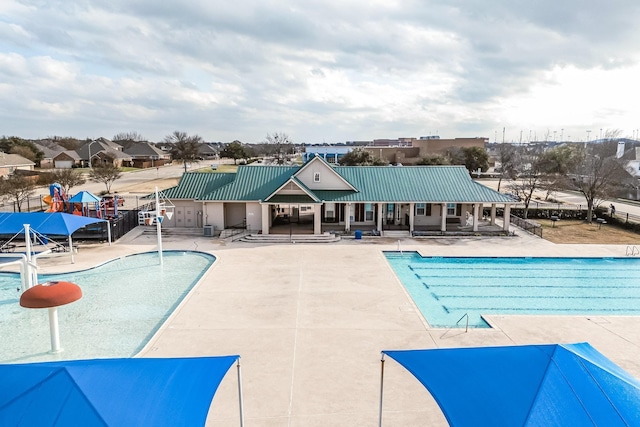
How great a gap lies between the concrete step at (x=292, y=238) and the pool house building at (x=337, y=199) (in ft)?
2.85

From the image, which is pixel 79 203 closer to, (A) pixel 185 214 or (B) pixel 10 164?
(A) pixel 185 214

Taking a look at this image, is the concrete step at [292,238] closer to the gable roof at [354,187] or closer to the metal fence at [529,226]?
the gable roof at [354,187]

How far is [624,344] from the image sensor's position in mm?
14469

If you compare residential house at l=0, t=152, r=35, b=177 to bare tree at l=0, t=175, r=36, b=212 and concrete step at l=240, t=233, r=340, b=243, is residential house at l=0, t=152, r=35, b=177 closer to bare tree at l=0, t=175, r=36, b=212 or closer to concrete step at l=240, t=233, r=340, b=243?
bare tree at l=0, t=175, r=36, b=212

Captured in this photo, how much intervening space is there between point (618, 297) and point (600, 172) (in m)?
20.2

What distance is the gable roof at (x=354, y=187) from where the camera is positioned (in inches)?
1203

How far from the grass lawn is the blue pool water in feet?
15.4

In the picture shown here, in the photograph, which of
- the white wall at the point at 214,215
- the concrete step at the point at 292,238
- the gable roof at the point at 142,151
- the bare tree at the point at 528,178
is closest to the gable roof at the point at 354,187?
the white wall at the point at 214,215

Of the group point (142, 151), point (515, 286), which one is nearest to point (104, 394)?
point (515, 286)

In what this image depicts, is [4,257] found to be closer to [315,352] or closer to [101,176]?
[315,352]

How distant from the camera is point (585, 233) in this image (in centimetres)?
3259

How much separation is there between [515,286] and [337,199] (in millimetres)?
12917

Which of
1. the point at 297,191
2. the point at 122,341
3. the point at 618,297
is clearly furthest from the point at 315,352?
the point at 297,191

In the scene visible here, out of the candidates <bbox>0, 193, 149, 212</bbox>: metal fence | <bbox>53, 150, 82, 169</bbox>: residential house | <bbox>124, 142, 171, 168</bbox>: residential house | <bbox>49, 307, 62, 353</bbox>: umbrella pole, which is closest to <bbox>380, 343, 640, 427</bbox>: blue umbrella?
<bbox>49, 307, 62, 353</bbox>: umbrella pole
